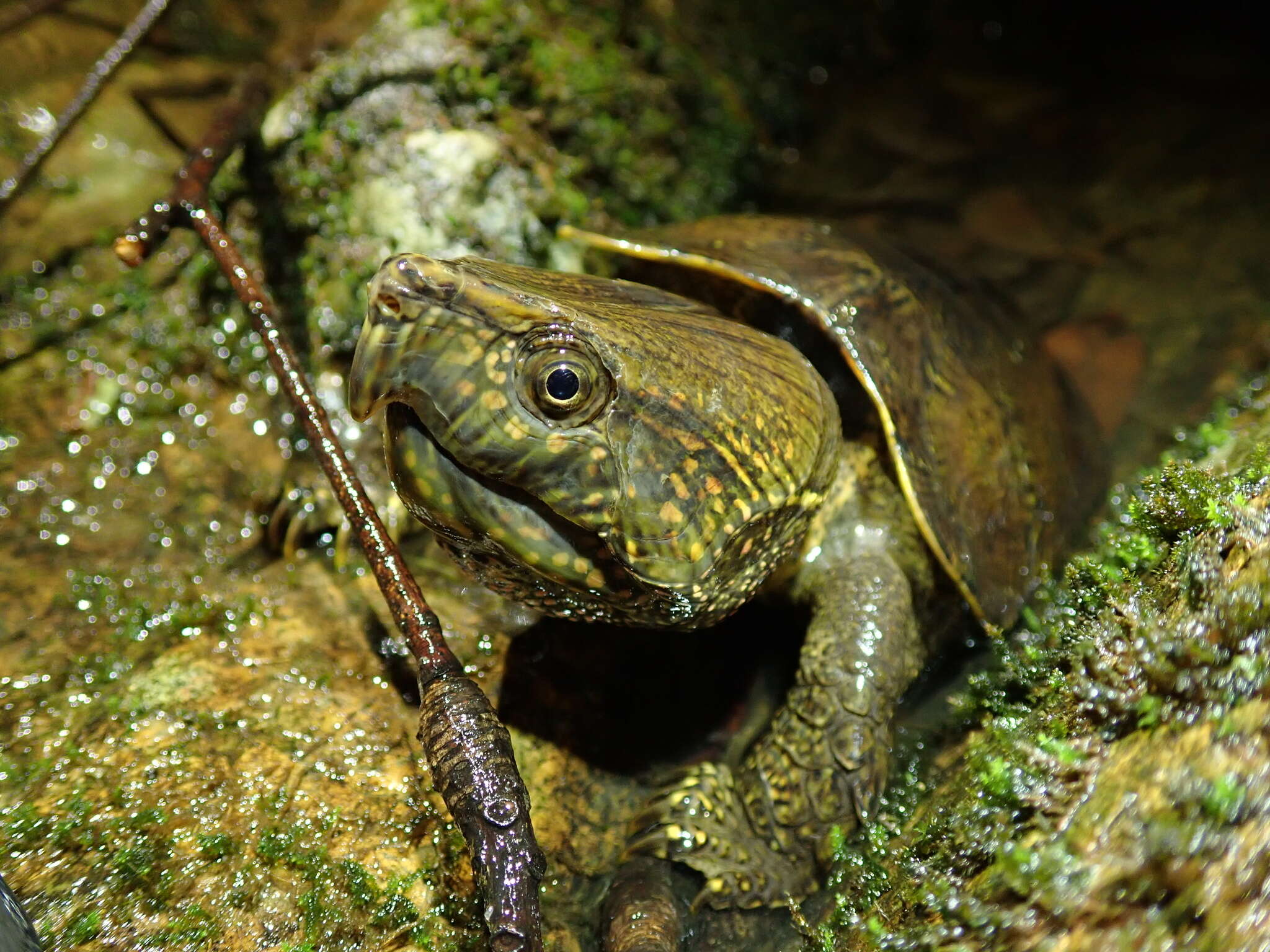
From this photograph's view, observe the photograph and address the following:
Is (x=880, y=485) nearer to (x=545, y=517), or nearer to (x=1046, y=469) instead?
(x=1046, y=469)

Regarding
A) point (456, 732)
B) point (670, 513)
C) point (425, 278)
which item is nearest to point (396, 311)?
point (425, 278)

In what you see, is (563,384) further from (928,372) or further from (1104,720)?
(928,372)

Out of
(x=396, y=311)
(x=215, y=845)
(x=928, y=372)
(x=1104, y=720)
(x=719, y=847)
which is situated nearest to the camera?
(x=396, y=311)

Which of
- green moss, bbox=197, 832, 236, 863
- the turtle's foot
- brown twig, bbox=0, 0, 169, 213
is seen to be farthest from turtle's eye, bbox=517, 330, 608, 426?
brown twig, bbox=0, 0, 169, 213

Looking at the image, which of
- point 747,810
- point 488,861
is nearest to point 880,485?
point 747,810

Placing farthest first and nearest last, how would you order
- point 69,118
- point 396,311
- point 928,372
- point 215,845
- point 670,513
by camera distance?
point 69,118 → point 928,372 → point 215,845 → point 670,513 → point 396,311

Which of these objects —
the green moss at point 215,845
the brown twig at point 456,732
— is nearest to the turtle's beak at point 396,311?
the brown twig at point 456,732

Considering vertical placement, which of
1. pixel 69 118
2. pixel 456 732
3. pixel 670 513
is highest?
pixel 69 118
